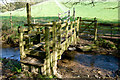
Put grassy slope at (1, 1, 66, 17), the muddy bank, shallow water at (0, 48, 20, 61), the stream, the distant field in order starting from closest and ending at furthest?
1. the muddy bank
2. the stream
3. shallow water at (0, 48, 20, 61)
4. the distant field
5. grassy slope at (1, 1, 66, 17)

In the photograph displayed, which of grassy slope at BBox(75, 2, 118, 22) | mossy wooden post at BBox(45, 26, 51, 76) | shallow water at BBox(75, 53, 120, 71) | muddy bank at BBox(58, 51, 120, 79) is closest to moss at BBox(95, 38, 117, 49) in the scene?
shallow water at BBox(75, 53, 120, 71)

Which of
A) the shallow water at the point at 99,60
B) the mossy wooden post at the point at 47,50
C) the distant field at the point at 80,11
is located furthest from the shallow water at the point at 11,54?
the distant field at the point at 80,11

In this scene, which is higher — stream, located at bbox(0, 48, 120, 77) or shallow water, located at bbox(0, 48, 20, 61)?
shallow water, located at bbox(0, 48, 20, 61)

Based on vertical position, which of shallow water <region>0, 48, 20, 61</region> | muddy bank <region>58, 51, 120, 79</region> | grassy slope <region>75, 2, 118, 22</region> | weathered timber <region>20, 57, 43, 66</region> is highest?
grassy slope <region>75, 2, 118, 22</region>

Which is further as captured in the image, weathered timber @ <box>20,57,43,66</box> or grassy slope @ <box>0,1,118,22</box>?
grassy slope @ <box>0,1,118,22</box>

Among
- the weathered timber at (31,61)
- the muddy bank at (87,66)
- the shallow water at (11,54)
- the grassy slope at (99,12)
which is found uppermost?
the grassy slope at (99,12)

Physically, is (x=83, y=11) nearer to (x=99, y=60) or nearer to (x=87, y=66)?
(x=99, y=60)

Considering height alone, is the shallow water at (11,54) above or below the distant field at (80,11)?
below

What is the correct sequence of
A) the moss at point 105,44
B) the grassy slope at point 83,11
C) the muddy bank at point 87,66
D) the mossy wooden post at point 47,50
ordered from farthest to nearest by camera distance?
the grassy slope at point 83,11
the moss at point 105,44
the muddy bank at point 87,66
the mossy wooden post at point 47,50

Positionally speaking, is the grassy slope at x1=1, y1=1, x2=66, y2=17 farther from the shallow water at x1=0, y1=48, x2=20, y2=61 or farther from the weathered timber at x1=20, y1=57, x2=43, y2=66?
the weathered timber at x1=20, y1=57, x2=43, y2=66

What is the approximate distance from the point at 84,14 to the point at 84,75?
21.6 meters

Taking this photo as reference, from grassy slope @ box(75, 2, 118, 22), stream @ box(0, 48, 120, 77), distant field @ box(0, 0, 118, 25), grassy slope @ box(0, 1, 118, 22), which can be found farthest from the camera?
grassy slope @ box(0, 1, 118, 22)

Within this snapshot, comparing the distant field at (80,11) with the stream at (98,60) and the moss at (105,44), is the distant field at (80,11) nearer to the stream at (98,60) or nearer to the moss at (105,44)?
the moss at (105,44)

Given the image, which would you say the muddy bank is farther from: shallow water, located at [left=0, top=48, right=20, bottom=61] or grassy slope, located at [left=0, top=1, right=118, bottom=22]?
grassy slope, located at [left=0, top=1, right=118, bottom=22]
